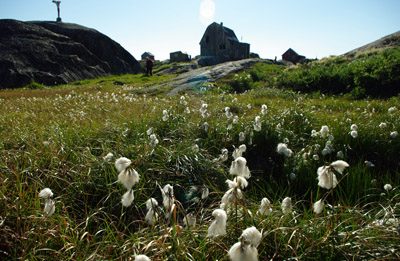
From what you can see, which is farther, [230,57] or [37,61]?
[230,57]

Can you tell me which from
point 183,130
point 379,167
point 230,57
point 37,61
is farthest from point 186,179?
point 230,57

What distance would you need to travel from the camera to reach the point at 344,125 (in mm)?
4941

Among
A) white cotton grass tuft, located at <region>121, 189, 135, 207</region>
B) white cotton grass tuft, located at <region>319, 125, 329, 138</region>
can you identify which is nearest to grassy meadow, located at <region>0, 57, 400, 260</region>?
white cotton grass tuft, located at <region>319, 125, 329, 138</region>

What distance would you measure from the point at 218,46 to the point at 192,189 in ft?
171

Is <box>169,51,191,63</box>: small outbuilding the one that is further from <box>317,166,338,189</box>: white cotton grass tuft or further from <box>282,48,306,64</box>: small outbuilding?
<box>317,166,338,189</box>: white cotton grass tuft

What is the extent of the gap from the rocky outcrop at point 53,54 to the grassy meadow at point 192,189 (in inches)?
695

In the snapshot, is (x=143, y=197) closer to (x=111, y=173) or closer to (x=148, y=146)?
(x=111, y=173)

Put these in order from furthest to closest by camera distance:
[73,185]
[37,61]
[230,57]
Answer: [230,57], [37,61], [73,185]

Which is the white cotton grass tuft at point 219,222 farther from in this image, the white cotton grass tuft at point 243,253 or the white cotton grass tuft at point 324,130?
the white cotton grass tuft at point 324,130

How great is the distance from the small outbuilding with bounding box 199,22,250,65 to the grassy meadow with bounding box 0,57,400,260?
44.7 m

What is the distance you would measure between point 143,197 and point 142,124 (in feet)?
6.25

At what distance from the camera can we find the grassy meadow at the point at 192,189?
1848 millimetres

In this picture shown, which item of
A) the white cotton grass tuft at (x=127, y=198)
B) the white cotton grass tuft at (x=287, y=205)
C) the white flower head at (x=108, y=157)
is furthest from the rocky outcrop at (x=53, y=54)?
the white cotton grass tuft at (x=287, y=205)

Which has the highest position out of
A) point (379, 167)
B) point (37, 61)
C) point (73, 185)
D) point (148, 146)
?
point (37, 61)
